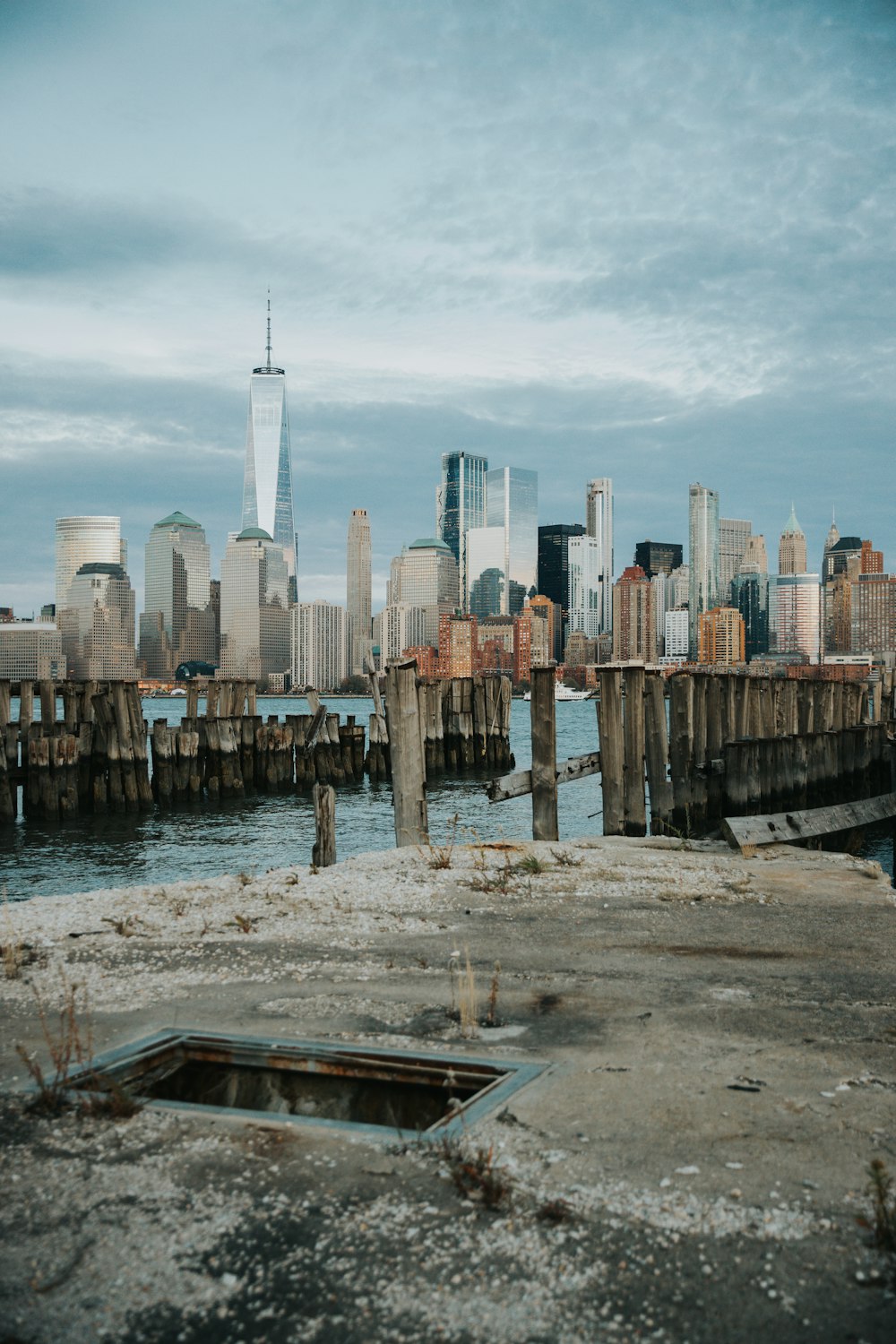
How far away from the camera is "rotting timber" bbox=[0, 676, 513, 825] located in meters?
26.9

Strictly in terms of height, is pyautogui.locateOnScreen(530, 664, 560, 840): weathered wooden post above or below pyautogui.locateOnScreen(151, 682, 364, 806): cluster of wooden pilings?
above

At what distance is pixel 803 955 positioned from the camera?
24.2 ft

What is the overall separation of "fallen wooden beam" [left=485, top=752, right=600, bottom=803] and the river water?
1525mm

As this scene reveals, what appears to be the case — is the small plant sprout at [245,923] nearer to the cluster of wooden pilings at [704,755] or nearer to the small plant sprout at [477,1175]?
the small plant sprout at [477,1175]

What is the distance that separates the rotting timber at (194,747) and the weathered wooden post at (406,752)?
33.5 feet

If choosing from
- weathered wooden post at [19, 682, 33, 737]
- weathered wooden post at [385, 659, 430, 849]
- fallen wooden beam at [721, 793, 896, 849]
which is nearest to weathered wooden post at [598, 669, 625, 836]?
fallen wooden beam at [721, 793, 896, 849]

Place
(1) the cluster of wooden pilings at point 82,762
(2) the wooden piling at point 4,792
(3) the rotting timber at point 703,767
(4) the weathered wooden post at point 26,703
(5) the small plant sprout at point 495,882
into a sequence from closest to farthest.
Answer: (5) the small plant sprout at point 495,882
(3) the rotting timber at point 703,767
(2) the wooden piling at point 4,792
(1) the cluster of wooden pilings at point 82,762
(4) the weathered wooden post at point 26,703

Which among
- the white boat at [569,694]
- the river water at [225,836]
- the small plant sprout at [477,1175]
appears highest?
the small plant sprout at [477,1175]

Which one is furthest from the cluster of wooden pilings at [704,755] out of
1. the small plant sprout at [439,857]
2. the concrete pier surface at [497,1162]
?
the concrete pier surface at [497,1162]

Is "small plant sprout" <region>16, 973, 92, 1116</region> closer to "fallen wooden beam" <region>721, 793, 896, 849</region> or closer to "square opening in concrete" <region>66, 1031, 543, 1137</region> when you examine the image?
"square opening in concrete" <region>66, 1031, 543, 1137</region>

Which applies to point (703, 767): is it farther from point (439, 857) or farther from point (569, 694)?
point (569, 694)

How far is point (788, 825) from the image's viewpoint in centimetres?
1354

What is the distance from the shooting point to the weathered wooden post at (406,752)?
13.3m

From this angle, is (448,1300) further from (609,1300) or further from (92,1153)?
(92,1153)
